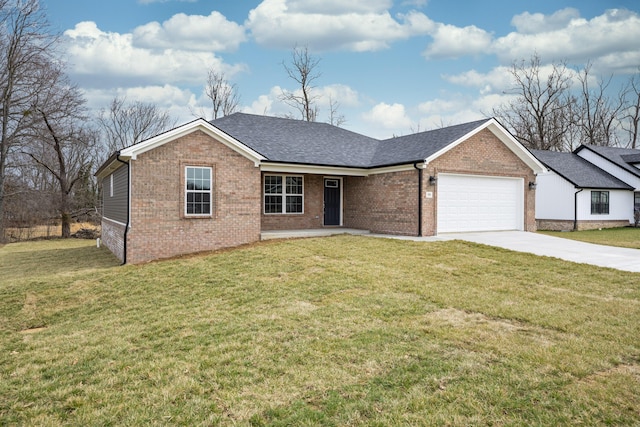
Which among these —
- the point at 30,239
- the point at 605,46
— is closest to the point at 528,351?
the point at 30,239

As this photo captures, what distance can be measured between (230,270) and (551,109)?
3942 centimetres

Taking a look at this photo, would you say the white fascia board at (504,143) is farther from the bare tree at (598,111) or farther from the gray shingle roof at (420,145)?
the bare tree at (598,111)


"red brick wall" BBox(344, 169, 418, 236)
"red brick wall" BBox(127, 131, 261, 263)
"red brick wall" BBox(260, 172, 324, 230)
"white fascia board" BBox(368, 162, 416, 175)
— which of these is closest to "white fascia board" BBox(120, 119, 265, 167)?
"red brick wall" BBox(127, 131, 261, 263)

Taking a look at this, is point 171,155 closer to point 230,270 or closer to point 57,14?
point 230,270

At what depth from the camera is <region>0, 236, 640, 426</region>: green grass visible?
3643 mm

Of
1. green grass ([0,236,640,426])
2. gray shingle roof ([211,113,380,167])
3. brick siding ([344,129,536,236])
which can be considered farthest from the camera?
gray shingle roof ([211,113,380,167])

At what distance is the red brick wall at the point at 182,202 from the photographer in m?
12.6

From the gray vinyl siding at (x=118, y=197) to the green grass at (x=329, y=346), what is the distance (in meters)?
3.86

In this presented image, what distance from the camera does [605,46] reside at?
31.9 metres

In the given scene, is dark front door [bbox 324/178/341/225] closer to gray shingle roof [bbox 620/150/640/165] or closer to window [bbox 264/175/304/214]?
window [bbox 264/175/304/214]

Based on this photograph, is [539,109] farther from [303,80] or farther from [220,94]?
[220,94]

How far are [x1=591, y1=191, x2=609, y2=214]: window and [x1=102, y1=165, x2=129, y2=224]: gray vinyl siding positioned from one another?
25.9 meters

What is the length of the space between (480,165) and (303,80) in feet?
72.8

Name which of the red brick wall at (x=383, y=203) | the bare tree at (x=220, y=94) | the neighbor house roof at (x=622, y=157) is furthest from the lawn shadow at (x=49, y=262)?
the neighbor house roof at (x=622, y=157)
